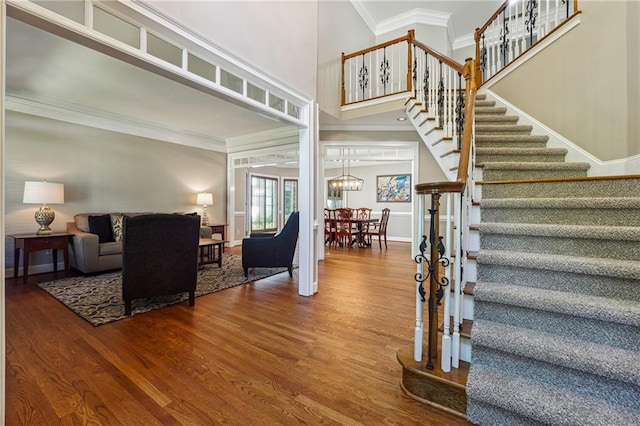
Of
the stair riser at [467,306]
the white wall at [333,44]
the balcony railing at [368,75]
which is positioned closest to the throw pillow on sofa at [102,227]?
the white wall at [333,44]

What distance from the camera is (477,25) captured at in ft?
19.3

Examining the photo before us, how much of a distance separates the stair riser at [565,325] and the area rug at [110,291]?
2917mm

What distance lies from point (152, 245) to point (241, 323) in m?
1.15

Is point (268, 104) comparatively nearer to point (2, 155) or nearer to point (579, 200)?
point (2, 155)

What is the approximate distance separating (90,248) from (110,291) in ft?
3.49

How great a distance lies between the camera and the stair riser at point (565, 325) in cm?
124

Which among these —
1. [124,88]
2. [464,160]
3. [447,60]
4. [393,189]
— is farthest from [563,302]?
[393,189]

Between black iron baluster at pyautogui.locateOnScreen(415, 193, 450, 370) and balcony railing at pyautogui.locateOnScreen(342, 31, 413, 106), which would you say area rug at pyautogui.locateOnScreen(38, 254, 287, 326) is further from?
balcony railing at pyautogui.locateOnScreen(342, 31, 413, 106)

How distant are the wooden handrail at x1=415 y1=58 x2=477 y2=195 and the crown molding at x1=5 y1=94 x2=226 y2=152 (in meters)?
5.47

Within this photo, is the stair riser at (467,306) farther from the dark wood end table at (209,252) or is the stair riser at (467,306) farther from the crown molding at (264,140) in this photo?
the crown molding at (264,140)

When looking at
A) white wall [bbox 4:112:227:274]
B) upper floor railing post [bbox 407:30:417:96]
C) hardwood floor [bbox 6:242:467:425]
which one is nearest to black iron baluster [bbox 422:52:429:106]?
upper floor railing post [bbox 407:30:417:96]

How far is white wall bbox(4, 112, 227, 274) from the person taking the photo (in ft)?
13.0

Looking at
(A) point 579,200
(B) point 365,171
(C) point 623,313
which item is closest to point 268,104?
(A) point 579,200

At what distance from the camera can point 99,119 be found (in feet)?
15.4
